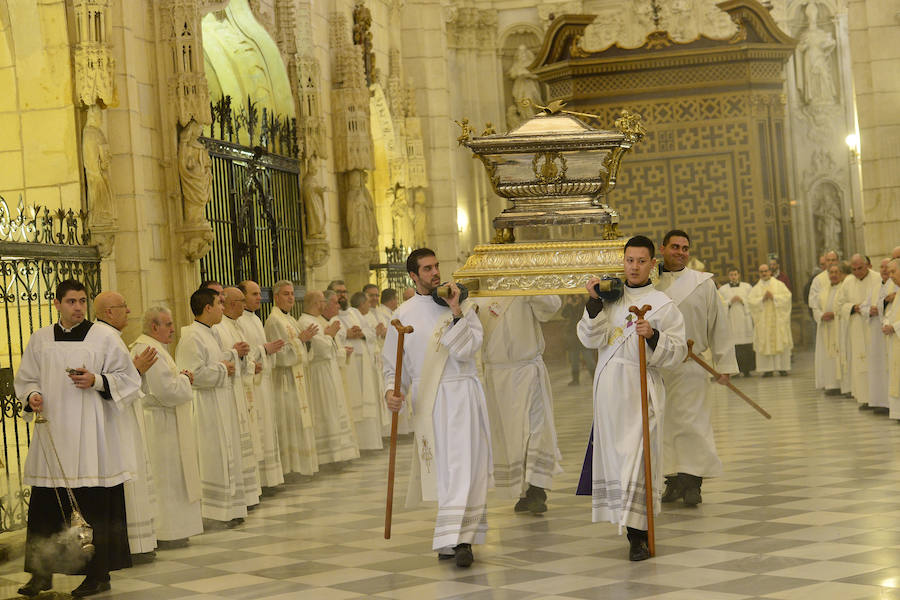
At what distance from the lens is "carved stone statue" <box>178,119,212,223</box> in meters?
11.7

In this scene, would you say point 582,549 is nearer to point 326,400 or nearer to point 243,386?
point 243,386

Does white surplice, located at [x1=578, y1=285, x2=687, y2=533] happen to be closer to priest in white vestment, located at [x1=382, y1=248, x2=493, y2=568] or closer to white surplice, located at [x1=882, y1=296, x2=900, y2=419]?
priest in white vestment, located at [x1=382, y1=248, x2=493, y2=568]

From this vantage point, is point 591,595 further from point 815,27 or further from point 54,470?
point 815,27

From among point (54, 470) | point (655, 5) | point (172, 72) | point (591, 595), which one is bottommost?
point (591, 595)

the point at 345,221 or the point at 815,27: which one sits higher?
the point at 815,27

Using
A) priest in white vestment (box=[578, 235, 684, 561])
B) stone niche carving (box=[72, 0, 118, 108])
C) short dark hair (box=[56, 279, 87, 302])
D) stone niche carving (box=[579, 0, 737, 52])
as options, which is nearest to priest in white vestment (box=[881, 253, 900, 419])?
priest in white vestment (box=[578, 235, 684, 561])

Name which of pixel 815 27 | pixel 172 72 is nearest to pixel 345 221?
pixel 172 72

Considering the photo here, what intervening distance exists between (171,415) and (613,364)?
3021mm

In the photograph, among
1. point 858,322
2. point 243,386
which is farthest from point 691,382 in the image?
point 858,322

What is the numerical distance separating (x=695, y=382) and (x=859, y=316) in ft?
21.7

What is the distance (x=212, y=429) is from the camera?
8.93m

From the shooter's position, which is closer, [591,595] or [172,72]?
[591,595]

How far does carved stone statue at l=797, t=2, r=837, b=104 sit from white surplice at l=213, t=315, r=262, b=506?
17799 mm

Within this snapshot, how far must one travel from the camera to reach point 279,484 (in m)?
10.7
